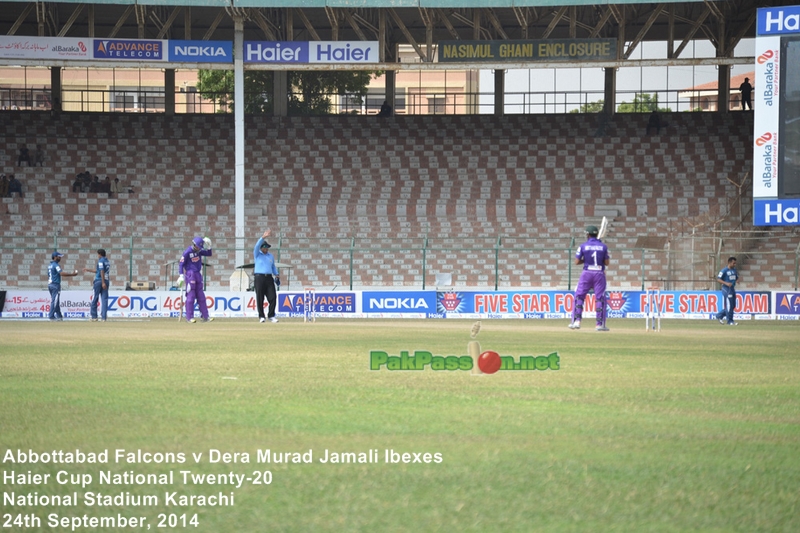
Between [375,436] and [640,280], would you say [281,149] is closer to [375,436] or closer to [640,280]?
[640,280]

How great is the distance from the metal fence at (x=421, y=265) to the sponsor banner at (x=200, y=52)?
6.11 metres

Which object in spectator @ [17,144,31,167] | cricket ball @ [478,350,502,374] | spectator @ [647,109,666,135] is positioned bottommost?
cricket ball @ [478,350,502,374]

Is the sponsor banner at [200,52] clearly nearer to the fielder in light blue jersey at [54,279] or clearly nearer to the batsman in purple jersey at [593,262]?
the fielder in light blue jersey at [54,279]

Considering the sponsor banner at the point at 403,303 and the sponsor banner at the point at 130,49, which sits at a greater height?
the sponsor banner at the point at 130,49

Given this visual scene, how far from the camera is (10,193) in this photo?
131 ft

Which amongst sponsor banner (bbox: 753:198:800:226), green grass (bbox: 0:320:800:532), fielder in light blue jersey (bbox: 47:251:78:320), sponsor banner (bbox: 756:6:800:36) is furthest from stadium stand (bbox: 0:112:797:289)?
green grass (bbox: 0:320:800:532)

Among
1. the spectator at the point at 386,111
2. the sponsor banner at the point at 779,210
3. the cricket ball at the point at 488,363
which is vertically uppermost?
the spectator at the point at 386,111

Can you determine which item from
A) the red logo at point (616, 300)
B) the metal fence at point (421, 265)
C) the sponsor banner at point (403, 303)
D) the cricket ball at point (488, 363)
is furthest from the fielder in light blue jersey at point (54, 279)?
the cricket ball at point (488, 363)

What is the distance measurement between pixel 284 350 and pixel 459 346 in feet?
9.17

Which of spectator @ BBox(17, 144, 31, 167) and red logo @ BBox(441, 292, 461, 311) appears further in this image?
spectator @ BBox(17, 144, 31, 167)

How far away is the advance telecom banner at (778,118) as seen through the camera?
2347 centimetres

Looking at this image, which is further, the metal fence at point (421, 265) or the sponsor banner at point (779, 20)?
the metal fence at point (421, 265)

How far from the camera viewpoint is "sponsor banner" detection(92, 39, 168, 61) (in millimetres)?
34625
